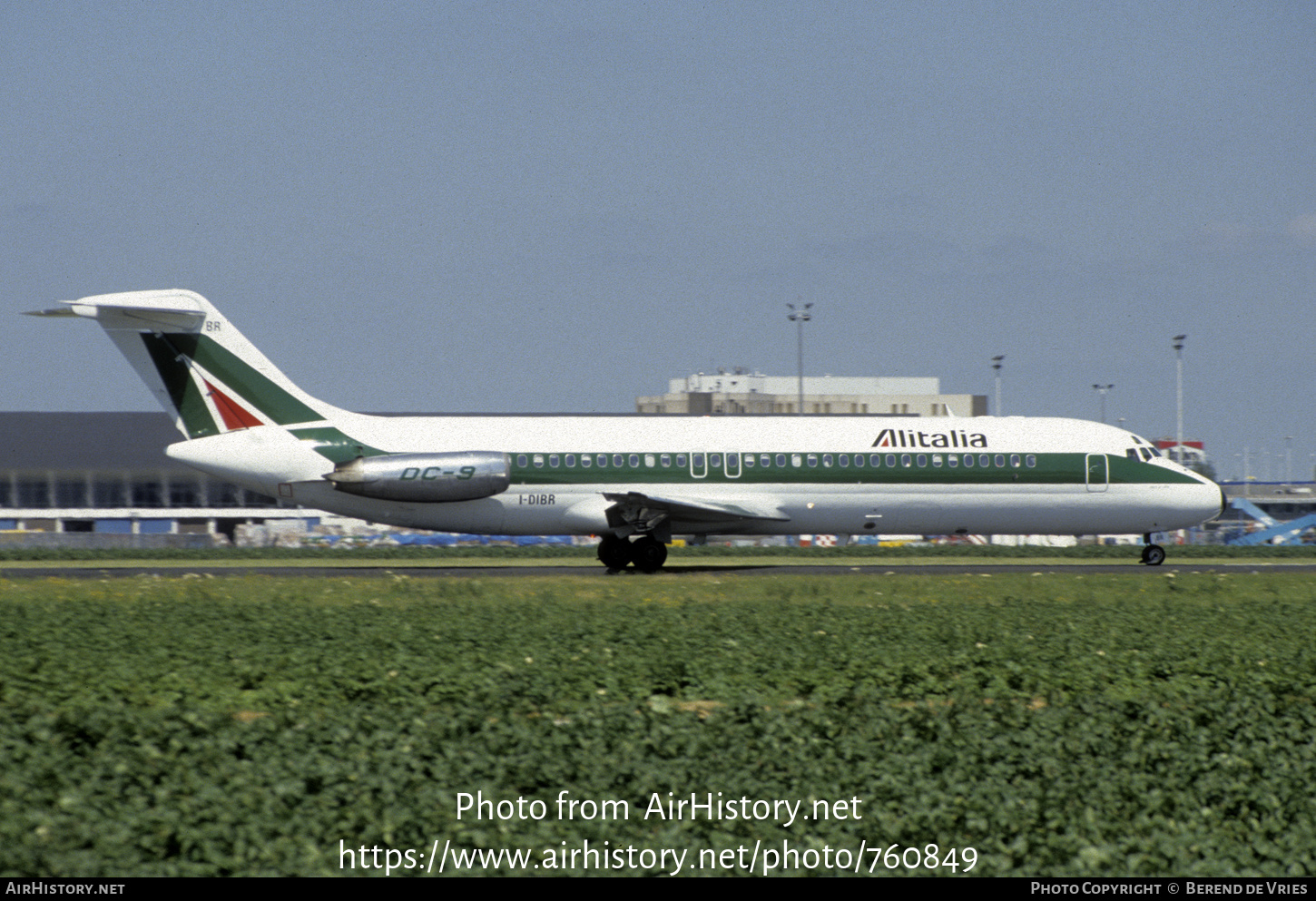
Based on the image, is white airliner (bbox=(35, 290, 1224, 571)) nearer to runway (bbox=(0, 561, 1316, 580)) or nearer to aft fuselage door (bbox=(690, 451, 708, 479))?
aft fuselage door (bbox=(690, 451, 708, 479))

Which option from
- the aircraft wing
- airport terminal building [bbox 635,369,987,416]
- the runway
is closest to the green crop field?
the runway

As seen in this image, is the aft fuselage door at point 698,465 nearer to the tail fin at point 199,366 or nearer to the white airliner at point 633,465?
the white airliner at point 633,465

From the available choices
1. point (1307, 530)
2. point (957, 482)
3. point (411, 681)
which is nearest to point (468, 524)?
point (957, 482)

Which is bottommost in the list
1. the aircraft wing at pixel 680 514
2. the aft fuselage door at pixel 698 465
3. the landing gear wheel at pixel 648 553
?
the landing gear wheel at pixel 648 553

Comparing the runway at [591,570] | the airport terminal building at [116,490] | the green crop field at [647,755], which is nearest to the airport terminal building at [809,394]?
the airport terminal building at [116,490]

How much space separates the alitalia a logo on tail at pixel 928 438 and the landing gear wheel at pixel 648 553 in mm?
5785

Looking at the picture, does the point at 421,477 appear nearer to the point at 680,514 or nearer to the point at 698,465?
the point at 680,514

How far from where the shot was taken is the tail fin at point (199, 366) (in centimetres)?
3020

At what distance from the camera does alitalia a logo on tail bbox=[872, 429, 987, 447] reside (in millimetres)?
32562

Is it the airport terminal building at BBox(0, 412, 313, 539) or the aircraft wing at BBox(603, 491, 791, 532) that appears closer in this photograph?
the aircraft wing at BBox(603, 491, 791, 532)

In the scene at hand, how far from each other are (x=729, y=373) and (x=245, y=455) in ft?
364

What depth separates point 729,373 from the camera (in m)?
140

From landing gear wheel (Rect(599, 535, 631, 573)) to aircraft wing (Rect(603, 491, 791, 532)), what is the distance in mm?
769

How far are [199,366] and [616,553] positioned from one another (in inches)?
412
